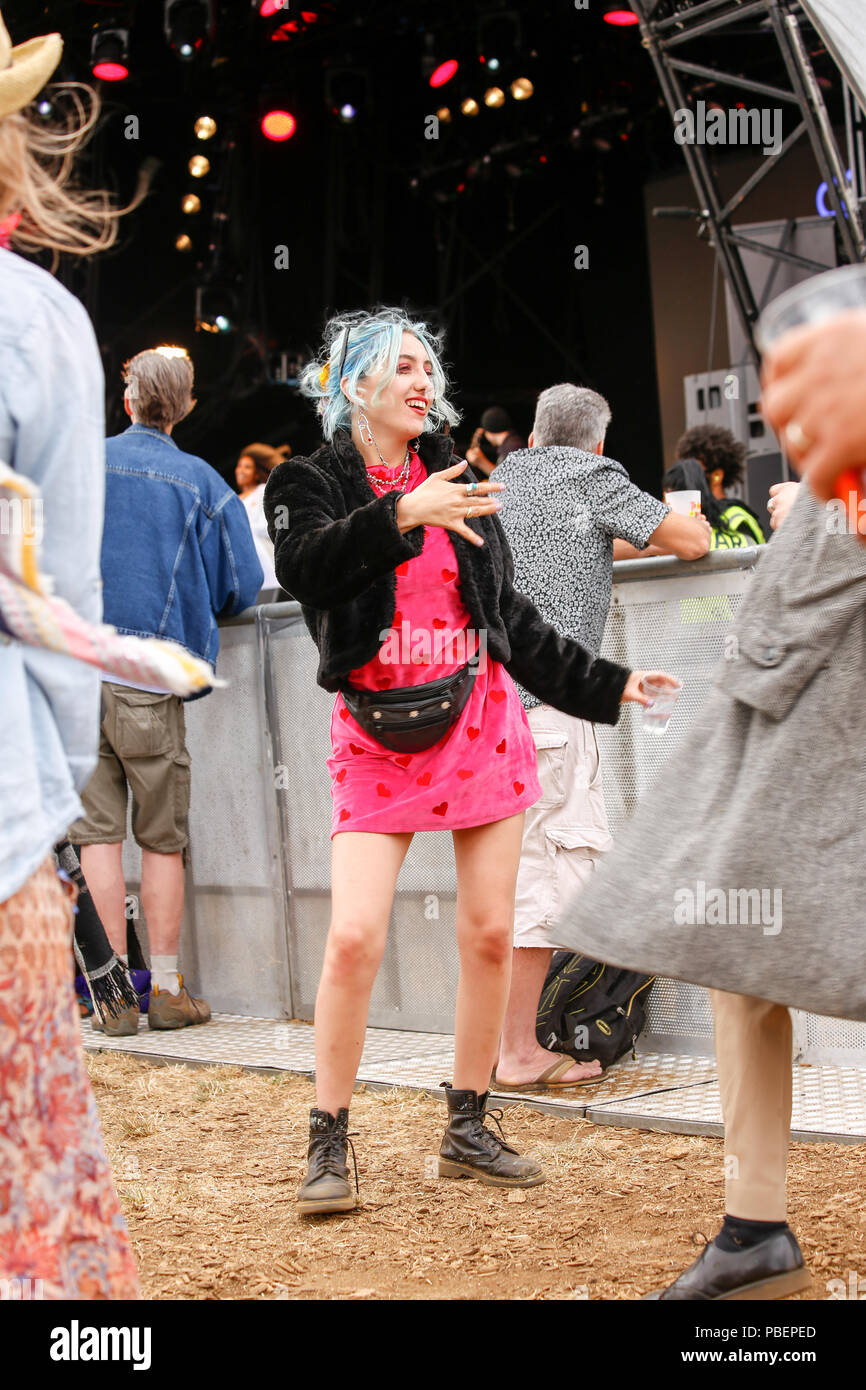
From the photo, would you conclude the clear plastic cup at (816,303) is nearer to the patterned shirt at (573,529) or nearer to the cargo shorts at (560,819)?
the patterned shirt at (573,529)

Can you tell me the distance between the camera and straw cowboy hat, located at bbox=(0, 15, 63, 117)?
1.52m

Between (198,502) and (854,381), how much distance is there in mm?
4142

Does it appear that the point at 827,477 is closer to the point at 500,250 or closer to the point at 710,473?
the point at 710,473

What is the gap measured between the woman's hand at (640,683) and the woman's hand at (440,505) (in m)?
0.60

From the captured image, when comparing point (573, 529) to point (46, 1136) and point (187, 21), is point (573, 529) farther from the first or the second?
point (187, 21)

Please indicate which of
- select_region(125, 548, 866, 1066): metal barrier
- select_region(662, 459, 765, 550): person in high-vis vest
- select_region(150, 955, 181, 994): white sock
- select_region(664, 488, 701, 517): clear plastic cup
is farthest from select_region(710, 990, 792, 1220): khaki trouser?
select_region(662, 459, 765, 550): person in high-vis vest

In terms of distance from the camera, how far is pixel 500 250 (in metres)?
14.0

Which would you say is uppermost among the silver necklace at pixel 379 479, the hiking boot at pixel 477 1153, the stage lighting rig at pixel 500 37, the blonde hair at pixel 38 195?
the stage lighting rig at pixel 500 37

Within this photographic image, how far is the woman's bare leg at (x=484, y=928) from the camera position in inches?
123

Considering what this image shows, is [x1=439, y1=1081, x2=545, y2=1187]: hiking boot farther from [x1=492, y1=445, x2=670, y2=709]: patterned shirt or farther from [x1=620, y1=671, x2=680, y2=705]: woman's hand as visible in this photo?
[x1=492, y1=445, x2=670, y2=709]: patterned shirt

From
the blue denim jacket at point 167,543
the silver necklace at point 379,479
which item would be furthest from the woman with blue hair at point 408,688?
the blue denim jacket at point 167,543

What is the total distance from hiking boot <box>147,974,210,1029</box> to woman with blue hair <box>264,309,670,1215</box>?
220cm

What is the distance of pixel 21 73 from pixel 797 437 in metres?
0.94

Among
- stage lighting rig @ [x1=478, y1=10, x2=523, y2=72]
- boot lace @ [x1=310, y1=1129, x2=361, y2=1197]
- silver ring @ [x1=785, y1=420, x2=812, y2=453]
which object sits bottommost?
boot lace @ [x1=310, y1=1129, x2=361, y2=1197]
